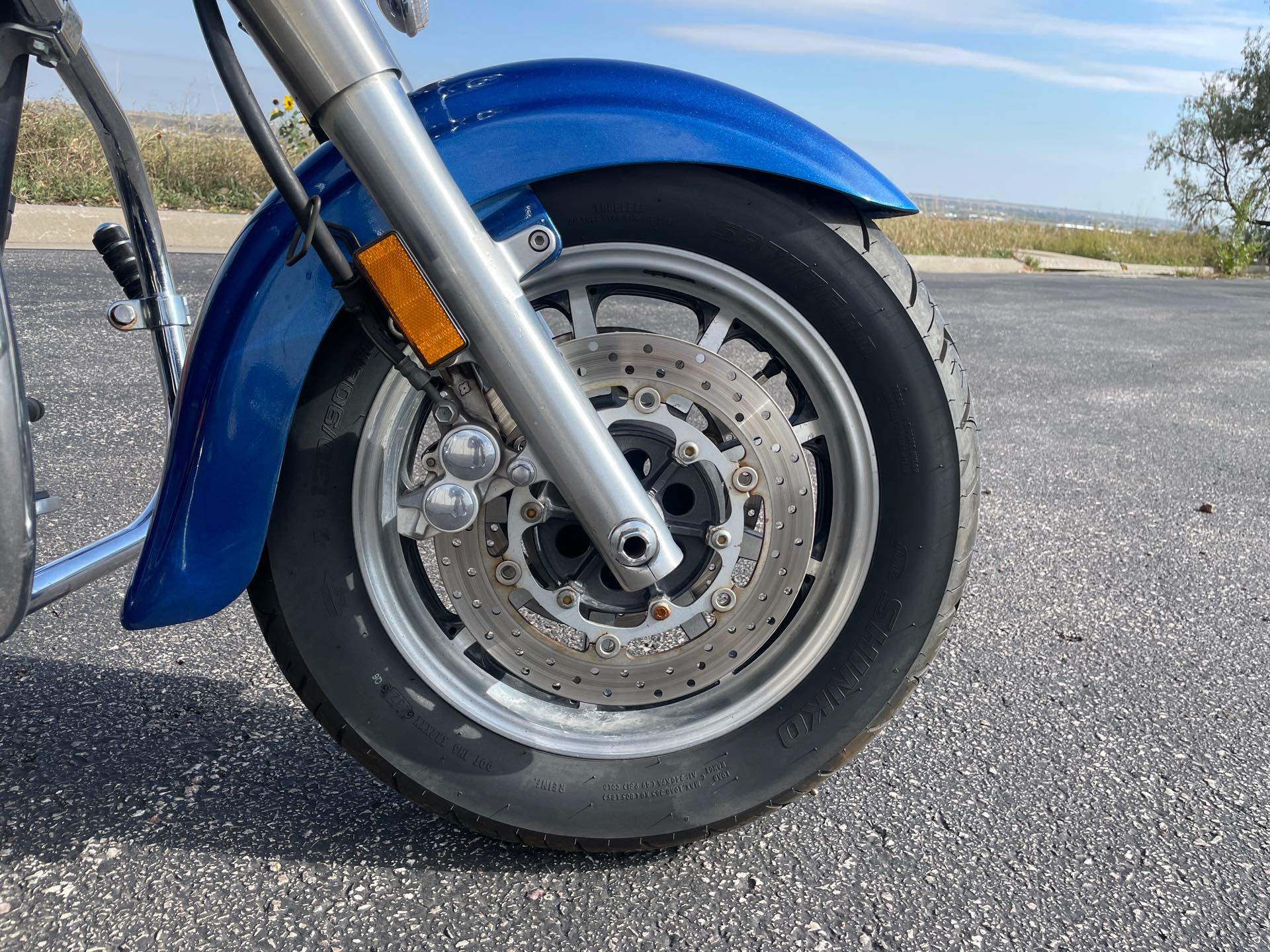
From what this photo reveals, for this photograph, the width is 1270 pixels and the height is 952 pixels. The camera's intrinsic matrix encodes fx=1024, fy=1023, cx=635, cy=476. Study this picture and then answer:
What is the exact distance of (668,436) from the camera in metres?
1.47

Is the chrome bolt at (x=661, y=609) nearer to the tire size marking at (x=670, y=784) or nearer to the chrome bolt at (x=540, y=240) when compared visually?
the tire size marking at (x=670, y=784)

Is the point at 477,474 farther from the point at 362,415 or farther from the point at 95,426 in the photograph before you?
the point at 95,426

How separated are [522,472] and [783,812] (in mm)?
746

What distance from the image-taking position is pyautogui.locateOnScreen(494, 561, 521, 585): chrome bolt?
1.47 meters

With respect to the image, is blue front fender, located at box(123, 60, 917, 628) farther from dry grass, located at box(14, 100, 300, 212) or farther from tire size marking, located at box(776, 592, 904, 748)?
dry grass, located at box(14, 100, 300, 212)

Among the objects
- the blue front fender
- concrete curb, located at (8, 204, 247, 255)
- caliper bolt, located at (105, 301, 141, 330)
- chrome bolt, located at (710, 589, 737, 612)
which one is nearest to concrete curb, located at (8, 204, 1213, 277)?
concrete curb, located at (8, 204, 247, 255)

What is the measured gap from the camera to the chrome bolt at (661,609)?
1.46 meters

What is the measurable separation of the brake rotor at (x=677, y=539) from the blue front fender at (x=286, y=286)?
256 millimetres

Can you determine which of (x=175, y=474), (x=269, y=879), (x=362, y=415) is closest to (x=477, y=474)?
(x=362, y=415)

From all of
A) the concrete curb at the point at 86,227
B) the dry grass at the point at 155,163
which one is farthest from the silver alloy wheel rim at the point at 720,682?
the concrete curb at the point at 86,227

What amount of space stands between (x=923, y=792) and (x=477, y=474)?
97 cm

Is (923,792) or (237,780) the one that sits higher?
(237,780)

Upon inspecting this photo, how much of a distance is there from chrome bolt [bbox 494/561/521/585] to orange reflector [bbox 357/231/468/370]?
0.34 m

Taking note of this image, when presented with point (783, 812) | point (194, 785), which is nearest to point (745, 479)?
point (783, 812)
